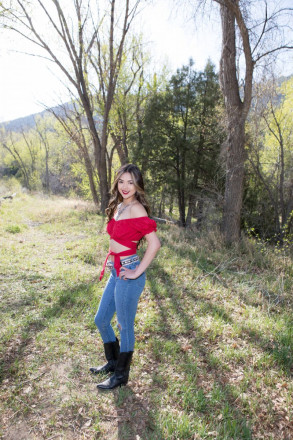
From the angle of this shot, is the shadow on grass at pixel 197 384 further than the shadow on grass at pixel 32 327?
No

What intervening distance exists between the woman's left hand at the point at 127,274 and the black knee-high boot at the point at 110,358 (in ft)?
3.15

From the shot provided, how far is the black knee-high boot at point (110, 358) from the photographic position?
9.34 ft

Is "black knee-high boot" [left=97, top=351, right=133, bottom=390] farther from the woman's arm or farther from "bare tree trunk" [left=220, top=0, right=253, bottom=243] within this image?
"bare tree trunk" [left=220, top=0, right=253, bottom=243]

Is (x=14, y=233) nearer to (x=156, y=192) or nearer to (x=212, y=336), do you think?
(x=212, y=336)

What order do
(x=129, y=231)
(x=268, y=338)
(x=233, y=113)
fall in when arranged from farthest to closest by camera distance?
(x=233, y=113) < (x=268, y=338) < (x=129, y=231)

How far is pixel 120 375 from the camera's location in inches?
105

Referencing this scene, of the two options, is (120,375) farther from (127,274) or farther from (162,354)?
(127,274)

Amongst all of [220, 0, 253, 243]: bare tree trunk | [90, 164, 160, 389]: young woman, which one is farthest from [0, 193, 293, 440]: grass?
[220, 0, 253, 243]: bare tree trunk

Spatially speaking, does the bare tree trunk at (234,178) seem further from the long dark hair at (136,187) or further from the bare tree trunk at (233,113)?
the long dark hair at (136,187)

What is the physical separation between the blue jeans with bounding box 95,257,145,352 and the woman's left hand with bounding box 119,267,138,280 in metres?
→ 0.05

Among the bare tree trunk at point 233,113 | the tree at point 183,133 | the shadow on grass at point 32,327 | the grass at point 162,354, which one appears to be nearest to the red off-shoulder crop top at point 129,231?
the grass at point 162,354

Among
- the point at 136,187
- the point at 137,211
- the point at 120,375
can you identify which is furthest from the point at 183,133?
the point at 120,375

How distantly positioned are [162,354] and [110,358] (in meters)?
0.74

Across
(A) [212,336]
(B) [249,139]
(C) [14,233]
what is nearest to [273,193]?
(B) [249,139]
